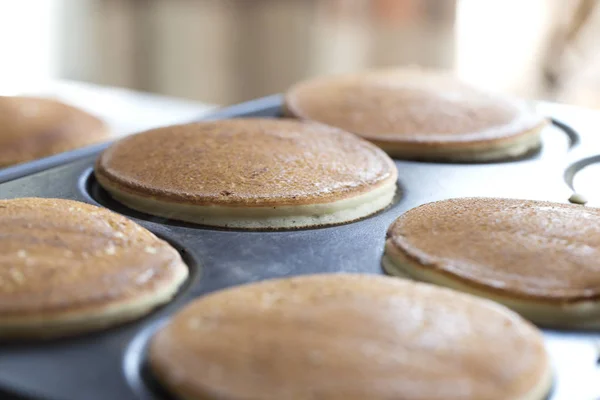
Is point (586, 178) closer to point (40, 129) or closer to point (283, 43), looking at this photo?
point (40, 129)

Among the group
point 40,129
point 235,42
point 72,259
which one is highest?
point 72,259

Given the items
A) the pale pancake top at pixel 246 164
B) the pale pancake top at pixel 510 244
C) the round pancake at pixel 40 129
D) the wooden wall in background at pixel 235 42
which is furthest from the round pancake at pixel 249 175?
the wooden wall in background at pixel 235 42

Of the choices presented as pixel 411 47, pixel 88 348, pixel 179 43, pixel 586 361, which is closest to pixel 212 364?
pixel 88 348

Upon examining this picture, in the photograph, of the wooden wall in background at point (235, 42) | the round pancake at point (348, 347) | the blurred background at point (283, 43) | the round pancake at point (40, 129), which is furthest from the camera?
the wooden wall in background at point (235, 42)

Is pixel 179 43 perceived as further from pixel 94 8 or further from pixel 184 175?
pixel 184 175

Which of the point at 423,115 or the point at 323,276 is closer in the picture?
the point at 323,276

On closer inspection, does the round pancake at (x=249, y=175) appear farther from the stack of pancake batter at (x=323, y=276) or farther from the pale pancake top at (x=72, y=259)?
the pale pancake top at (x=72, y=259)

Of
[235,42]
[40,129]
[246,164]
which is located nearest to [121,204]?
[246,164]
